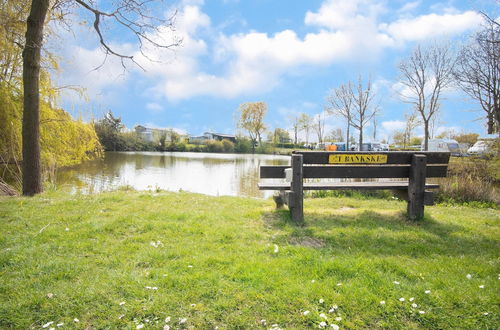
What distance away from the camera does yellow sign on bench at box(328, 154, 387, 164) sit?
5297mm

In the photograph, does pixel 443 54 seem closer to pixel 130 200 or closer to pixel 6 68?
pixel 130 200

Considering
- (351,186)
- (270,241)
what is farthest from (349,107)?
(270,241)

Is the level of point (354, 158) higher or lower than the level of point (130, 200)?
higher

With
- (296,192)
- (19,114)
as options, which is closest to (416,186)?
(296,192)

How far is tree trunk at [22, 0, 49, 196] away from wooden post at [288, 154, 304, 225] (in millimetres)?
7004

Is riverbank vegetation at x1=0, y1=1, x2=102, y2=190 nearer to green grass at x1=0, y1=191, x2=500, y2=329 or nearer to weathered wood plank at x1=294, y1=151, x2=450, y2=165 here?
green grass at x1=0, y1=191, x2=500, y2=329

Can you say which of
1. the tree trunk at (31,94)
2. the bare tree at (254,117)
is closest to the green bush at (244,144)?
the bare tree at (254,117)

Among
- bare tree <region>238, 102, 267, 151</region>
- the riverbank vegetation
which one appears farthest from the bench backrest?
bare tree <region>238, 102, 267, 151</region>

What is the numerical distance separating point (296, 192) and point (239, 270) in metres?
2.26

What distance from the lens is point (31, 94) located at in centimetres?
740

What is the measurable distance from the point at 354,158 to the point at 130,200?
5038 millimetres

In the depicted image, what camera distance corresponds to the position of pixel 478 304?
267 centimetres

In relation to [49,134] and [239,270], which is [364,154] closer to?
[239,270]

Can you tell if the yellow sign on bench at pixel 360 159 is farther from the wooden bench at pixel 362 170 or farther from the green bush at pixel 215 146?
the green bush at pixel 215 146
